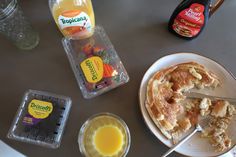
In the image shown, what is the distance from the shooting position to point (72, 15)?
79 centimetres

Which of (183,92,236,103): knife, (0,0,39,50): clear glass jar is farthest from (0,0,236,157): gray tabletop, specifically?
(183,92,236,103): knife

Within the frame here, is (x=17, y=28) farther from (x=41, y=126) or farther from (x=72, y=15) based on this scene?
(x=41, y=126)

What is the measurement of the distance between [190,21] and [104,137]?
0.48 m

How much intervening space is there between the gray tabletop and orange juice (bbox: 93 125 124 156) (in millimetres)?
55

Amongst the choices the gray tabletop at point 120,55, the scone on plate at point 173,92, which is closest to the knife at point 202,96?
the scone on plate at point 173,92

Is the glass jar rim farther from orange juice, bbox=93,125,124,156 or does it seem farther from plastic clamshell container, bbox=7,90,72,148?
orange juice, bbox=93,125,124,156

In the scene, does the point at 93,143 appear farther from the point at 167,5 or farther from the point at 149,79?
the point at 167,5

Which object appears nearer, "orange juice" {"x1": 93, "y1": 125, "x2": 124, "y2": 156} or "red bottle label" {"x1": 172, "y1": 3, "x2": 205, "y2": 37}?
"orange juice" {"x1": 93, "y1": 125, "x2": 124, "y2": 156}

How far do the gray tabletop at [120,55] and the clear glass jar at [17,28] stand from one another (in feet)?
0.08

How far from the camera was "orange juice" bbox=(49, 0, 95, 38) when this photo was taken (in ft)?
2.59

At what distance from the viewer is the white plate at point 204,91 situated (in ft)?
2.46

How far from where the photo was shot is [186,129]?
778 millimetres

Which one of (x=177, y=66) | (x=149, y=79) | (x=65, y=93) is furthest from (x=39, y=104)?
(x=177, y=66)

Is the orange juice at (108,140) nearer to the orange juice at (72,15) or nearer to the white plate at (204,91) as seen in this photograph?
the white plate at (204,91)
